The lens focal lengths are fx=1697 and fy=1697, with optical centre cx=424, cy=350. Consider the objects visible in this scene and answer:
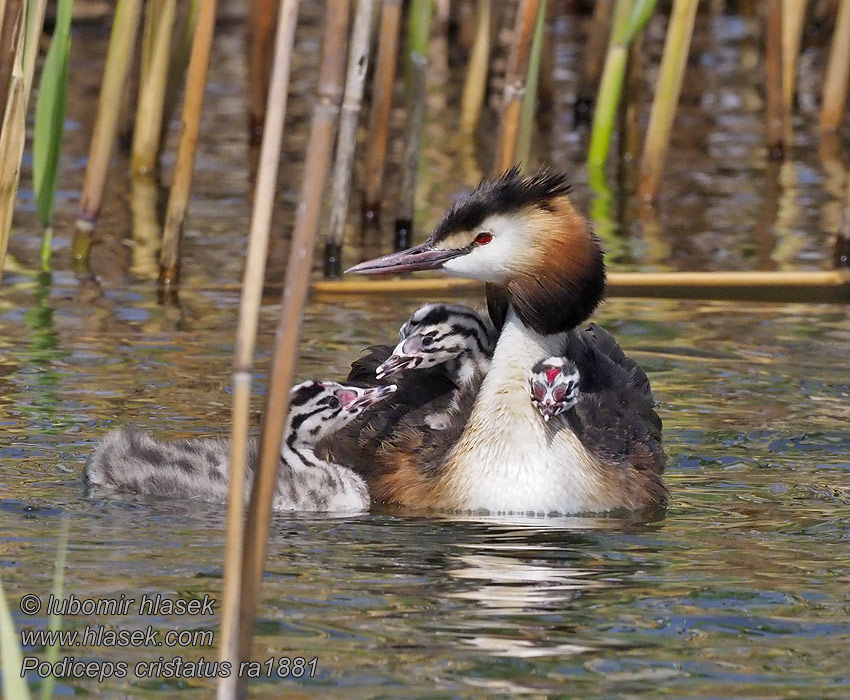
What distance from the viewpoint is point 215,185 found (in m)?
12.2

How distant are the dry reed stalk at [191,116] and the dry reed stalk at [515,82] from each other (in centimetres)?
142

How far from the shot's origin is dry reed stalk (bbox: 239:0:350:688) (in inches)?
135

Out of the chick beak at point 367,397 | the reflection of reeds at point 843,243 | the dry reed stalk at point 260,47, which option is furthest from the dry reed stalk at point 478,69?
the chick beak at point 367,397

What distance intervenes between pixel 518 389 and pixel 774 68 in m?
6.24

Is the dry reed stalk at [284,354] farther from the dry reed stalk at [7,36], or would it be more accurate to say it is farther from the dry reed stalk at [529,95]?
the dry reed stalk at [529,95]

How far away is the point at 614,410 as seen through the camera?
249 inches

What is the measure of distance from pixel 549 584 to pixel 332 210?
4.42m

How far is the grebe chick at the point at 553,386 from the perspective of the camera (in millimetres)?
5785

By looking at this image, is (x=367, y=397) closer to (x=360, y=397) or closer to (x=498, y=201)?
(x=360, y=397)

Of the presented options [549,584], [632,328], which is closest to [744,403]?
[632,328]

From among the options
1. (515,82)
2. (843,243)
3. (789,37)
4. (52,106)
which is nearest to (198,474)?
(52,106)

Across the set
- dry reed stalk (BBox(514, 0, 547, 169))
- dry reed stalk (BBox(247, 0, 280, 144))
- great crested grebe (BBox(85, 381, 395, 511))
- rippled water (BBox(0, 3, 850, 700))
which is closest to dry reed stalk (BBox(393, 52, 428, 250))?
dry reed stalk (BBox(514, 0, 547, 169))

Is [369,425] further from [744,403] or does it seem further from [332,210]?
[332,210]

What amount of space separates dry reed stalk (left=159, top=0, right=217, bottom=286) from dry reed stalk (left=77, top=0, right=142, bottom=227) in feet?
1.34
